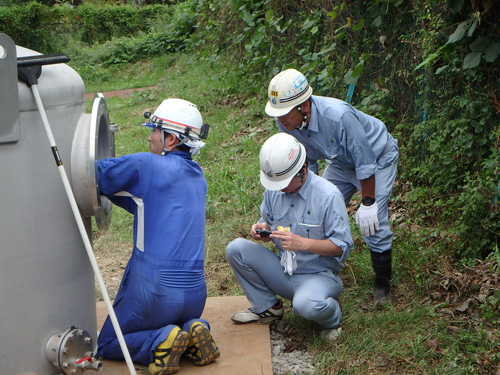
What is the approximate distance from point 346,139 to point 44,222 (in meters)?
1.88

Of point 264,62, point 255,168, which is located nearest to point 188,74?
point 264,62

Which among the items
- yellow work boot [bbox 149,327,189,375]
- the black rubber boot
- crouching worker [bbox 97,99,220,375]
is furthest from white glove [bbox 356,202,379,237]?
yellow work boot [bbox 149,327,189,375]

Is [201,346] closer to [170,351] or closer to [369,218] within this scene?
[170,351]

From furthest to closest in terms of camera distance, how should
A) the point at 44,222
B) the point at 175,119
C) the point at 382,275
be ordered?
the point at 382,275 < the point at 175,119 < the point at 44,222

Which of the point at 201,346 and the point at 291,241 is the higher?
the point at 291,241

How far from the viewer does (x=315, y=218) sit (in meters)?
3.66

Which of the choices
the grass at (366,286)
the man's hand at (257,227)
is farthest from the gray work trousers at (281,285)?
the grass at (366,286)

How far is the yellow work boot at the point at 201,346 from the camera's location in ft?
10.9

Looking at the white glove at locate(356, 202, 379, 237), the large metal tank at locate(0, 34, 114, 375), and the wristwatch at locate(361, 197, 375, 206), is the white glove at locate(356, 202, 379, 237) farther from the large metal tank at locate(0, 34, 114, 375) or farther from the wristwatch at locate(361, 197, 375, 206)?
the large metal tank at locate(0, 34, 114, 375)

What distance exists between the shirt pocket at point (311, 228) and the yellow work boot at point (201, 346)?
0.80 metres

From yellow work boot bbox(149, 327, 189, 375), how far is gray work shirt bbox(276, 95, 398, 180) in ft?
4.86

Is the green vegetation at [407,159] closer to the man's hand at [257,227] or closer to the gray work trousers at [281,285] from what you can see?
the gray work trousers at [281,285]

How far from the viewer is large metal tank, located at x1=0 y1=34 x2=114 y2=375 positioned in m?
2.88

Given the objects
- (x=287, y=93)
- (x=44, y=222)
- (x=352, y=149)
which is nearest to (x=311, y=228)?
(x=352, y=149)
